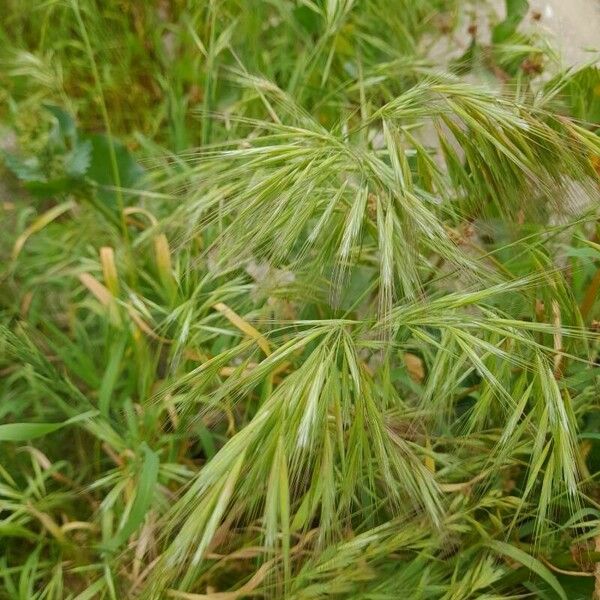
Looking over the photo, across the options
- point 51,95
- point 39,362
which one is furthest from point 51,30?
point 39,362

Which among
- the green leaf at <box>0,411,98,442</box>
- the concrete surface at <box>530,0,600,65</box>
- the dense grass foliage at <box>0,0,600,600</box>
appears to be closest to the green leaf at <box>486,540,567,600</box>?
the dense grass foliage at <box>0,0,600,600</box>

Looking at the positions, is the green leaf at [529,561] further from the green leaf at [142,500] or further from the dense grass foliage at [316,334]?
the green leaf at [142,500]

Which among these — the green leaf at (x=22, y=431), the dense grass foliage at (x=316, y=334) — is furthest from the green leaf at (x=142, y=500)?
the green leaf at (x=22, y=431)

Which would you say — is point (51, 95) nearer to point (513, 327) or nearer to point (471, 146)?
point (471, 146)

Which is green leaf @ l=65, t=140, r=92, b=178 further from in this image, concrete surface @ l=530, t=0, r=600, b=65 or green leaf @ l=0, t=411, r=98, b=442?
concrete surface @ l=530, t=0, r=600, b=65

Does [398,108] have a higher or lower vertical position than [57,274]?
higher

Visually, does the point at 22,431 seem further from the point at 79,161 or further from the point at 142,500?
the point at 79,161

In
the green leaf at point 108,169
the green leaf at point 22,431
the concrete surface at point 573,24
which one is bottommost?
the green leaf at point 22,431
